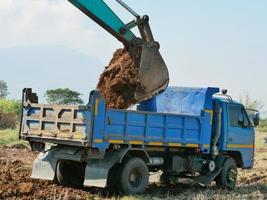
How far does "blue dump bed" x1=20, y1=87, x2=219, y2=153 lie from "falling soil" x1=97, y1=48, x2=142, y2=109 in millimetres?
902

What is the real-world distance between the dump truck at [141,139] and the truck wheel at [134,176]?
0.02 metres

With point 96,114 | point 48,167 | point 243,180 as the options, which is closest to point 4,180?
point 48,167

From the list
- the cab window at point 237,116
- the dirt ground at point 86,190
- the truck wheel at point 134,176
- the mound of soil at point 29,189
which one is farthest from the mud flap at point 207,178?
the mound of soil at point 29,189

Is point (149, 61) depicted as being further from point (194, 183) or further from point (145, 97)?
point (194, 183)

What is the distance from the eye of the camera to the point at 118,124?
36.0ft

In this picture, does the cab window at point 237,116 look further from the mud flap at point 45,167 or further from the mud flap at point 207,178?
the mud flap at point 45,167

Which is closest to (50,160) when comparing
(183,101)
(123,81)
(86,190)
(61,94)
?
(86,190)

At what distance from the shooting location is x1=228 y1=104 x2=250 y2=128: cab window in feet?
47.5

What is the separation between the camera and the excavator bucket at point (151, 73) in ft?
40.5

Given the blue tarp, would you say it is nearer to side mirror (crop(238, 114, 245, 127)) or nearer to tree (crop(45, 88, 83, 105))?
side mirror (crop(238, 114, 245, 127))

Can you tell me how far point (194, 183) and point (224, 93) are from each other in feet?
8.36

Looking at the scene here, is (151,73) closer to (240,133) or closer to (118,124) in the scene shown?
(118,124)

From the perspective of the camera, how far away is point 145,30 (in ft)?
42.3

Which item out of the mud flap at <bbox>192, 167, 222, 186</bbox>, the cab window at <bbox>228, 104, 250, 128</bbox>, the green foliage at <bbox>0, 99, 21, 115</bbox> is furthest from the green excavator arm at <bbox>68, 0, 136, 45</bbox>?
the green foliage at <bbox>0, 99, 21, 115</bbox>
